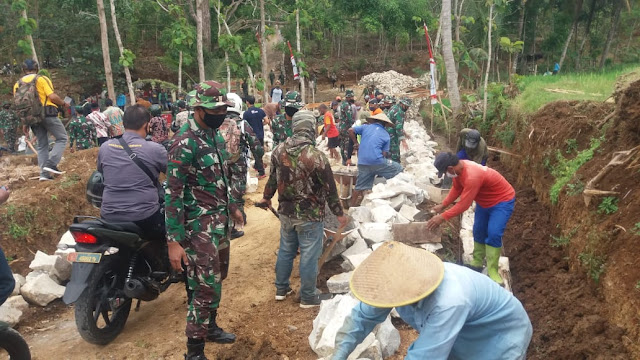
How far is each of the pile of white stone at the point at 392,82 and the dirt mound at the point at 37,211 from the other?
72.1ft

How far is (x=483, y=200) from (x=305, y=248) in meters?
1.88

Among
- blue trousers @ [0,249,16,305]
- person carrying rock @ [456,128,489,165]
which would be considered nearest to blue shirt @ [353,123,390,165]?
person carrying rock @ [456,128,489,165]

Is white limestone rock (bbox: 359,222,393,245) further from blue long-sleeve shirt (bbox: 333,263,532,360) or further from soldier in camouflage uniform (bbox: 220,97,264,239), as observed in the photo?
blue long-sleeve shirt (bbox: 333,263,532,360)

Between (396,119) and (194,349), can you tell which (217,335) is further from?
(396,119)

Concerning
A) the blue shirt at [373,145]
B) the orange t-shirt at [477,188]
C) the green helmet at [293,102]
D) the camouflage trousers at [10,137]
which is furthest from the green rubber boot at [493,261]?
the camouflage trousers at [10,137]

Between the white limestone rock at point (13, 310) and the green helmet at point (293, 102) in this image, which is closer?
the white limestone rock at point (13, 310)

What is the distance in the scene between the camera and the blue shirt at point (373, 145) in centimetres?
671

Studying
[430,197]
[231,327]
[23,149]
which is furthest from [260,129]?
[23,149]

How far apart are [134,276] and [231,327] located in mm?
946

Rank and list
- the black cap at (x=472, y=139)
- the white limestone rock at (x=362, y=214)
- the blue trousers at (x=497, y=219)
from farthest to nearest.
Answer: the black cap at (x=472, y=139)
the white limestone rock at (x=362, y=214)
the blue trousers at (x=497, y=219)

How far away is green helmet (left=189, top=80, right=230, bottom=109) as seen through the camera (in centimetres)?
319

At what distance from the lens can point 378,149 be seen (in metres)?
6.72

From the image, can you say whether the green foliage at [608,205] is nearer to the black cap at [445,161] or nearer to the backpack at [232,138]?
the black cap at [445,161]

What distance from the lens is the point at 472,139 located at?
21.4 feet
